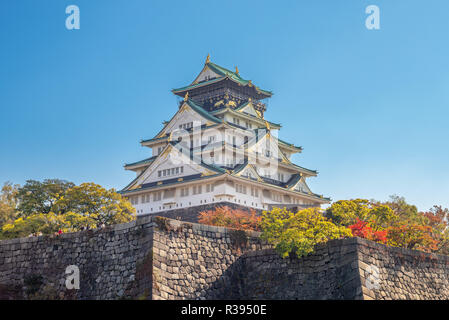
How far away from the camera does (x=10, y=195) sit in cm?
6431

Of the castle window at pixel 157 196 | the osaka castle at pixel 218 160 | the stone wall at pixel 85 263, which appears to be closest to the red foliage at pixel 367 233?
the stone wall at pixel 85 263

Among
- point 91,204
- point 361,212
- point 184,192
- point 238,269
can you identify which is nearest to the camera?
point 238,269

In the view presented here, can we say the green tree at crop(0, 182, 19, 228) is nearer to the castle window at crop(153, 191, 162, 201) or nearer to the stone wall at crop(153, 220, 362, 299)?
the castle window at crop(153, 191, 162, 201)

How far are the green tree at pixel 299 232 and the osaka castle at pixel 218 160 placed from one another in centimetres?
2554

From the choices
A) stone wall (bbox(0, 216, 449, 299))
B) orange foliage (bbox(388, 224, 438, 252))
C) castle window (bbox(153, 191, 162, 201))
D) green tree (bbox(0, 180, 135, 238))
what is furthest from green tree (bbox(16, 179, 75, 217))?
orange foliage (bbox(388, 224, 438, 252))

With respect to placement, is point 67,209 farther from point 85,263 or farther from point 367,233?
point 367,233

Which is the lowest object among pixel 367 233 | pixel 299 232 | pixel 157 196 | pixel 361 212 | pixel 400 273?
pixel 400 273

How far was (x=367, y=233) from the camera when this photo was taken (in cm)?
2983

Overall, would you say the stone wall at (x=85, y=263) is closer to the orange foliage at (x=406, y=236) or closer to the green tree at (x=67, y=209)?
the green tree at (x=67, y=209)

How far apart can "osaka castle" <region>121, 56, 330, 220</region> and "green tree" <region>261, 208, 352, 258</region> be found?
→ 25540 mm

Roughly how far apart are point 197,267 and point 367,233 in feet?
33.0

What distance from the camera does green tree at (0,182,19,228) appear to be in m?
57.5

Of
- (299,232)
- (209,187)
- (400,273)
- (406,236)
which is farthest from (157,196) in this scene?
(400,273)
